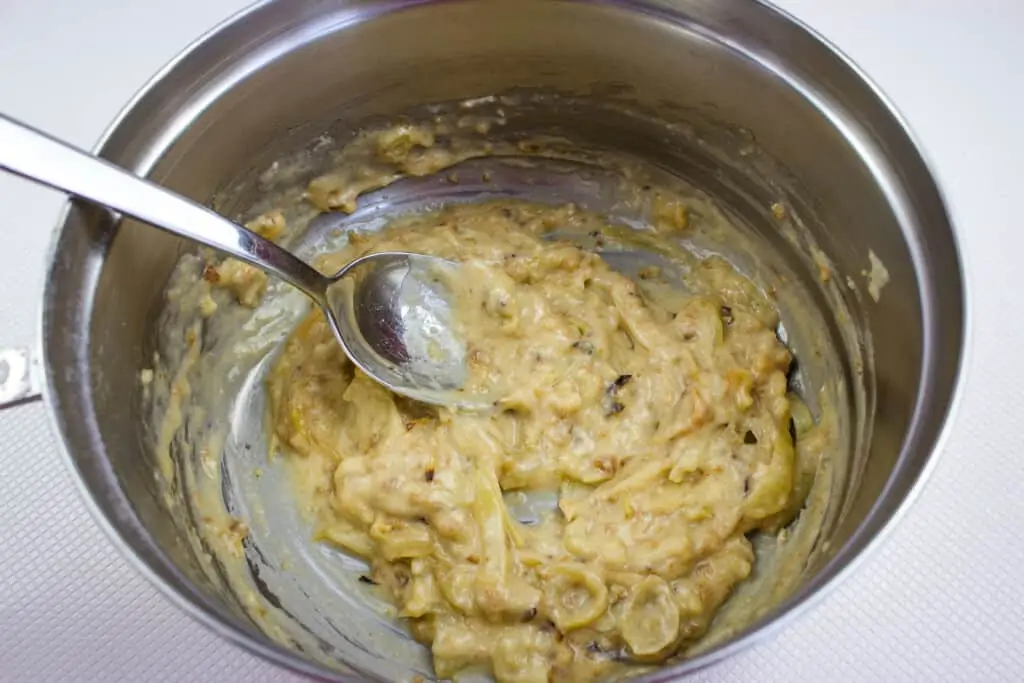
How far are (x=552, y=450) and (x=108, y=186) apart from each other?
0.90 meters

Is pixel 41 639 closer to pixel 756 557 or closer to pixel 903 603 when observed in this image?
pixel 756 557

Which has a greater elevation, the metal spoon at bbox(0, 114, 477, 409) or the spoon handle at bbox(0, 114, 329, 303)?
the spoon handle at bbox(0, 114, 329, 303)

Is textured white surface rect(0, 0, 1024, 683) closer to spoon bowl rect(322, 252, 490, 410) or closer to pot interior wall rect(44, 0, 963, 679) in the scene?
pot interior wall rect(44, 0, 963, 679)

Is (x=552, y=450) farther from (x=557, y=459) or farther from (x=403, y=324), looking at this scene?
(x=403, y=324)

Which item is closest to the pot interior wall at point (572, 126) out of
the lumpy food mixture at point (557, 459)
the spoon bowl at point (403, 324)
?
the lumpy food mixture at point (557, 459)

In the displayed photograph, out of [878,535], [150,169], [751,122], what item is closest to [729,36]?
[751,122]

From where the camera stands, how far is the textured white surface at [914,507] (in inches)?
58.9

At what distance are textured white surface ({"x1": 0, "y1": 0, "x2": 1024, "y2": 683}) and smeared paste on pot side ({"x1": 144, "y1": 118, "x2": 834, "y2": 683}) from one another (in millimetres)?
180

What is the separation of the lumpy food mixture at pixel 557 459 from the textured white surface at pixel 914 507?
0.22m

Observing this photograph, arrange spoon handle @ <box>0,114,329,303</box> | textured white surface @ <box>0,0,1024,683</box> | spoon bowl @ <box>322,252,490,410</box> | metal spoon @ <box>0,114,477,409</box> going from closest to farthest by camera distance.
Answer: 1. spoon handle @ <box>0,114,329,303</box>
2. textured white surface @ <box>0,0,1024,683</box>
3. metal spoon @ <box>0,114,477,409</box>
4. spoon bowl @ <box>322,252,490,410</box>

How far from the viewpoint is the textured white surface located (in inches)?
58.9

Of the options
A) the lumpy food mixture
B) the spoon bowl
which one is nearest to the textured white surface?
the lumpy food mixture

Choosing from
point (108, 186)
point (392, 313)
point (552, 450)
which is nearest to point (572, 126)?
point (392, 313)

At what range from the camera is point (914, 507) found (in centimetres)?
144
